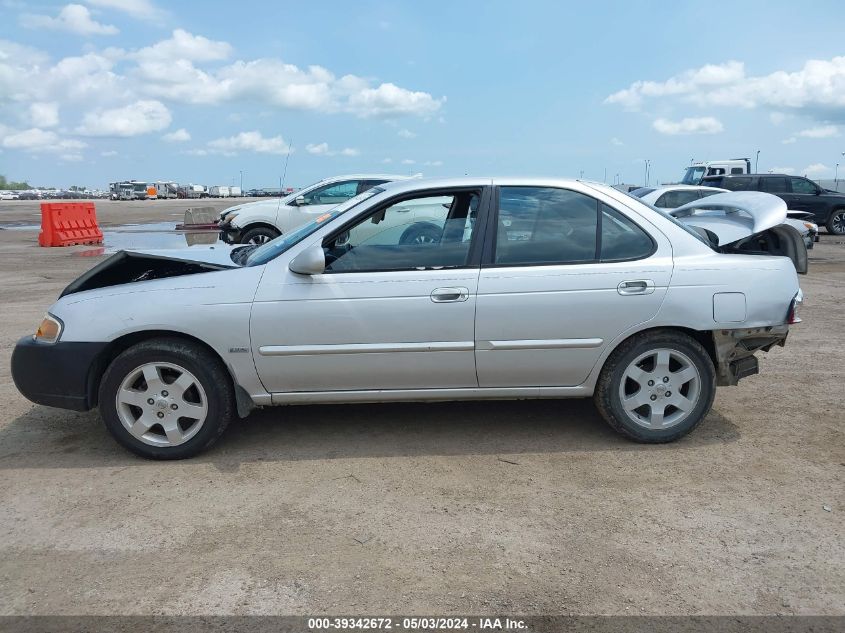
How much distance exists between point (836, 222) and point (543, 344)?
20511mm

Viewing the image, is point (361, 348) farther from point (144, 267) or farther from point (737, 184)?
point (737, 184)

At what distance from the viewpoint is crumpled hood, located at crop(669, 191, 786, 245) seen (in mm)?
4699

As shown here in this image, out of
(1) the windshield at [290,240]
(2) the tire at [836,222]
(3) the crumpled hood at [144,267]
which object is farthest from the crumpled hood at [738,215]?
(2) the tire at [836,222]

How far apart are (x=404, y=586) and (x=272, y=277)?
79.4 inches

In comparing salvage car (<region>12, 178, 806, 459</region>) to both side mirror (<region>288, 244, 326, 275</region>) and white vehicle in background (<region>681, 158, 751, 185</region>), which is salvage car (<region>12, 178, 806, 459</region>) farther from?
white vehicle in background (<region>681, 158, 751, 185</region>)

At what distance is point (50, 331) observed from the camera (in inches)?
167

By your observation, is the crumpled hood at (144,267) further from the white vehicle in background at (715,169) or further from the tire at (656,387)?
the white vehicle in background at (715,169)

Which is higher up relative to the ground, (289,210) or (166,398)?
(289,210)

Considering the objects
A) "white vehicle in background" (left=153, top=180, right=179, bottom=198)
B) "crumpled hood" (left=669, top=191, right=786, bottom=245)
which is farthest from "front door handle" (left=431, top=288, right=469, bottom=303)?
"white vehicle in background" (left=153, top=180, right=179, bottom=198)

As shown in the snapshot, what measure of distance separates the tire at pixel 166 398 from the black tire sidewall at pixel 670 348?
7.68 ft

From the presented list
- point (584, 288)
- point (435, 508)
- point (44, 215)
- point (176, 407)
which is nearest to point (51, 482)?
point (176, 407)

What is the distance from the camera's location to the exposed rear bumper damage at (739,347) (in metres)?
4.30

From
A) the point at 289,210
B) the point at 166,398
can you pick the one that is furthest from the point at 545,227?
the point at 289,210

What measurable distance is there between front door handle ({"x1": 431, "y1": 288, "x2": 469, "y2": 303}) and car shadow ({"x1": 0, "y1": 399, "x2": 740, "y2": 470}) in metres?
0.95
